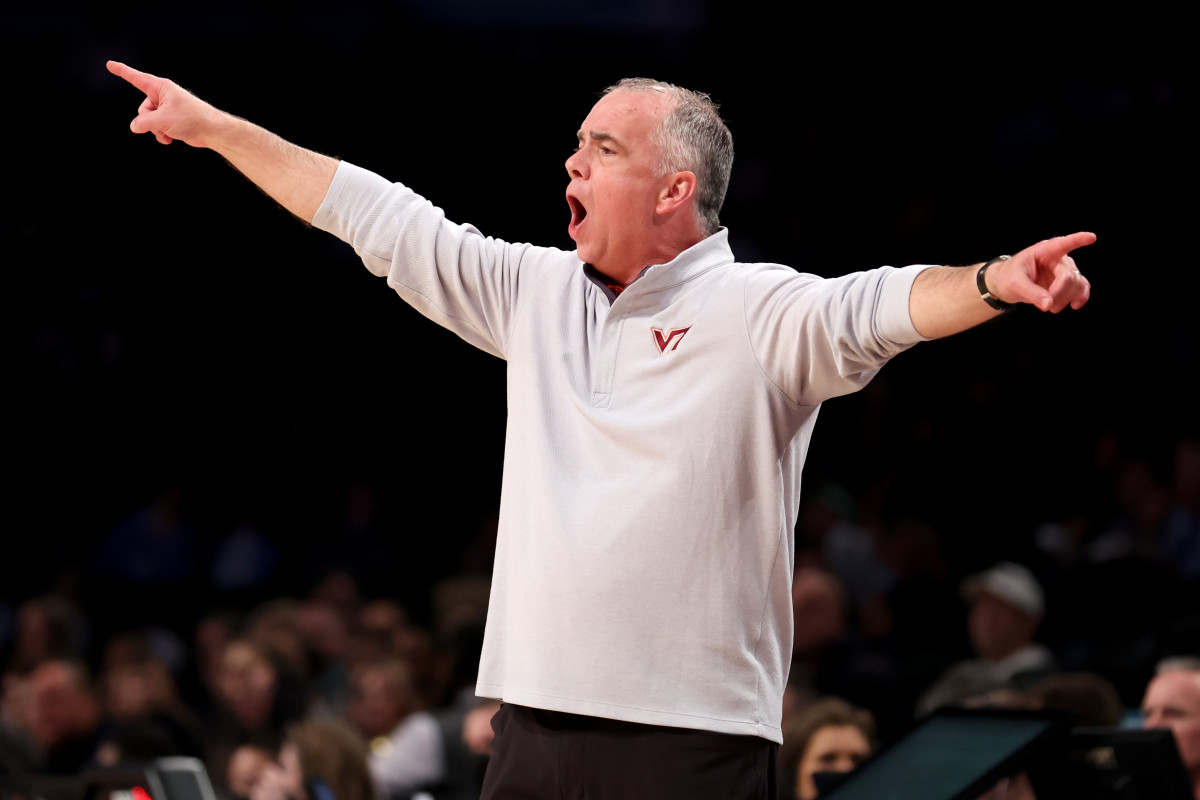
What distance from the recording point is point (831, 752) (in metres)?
4.37

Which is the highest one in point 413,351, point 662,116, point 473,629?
point 413,351

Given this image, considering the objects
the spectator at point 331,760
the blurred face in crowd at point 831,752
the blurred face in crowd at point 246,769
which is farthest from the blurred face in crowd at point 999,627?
the blurred face in crowd at point 246,769

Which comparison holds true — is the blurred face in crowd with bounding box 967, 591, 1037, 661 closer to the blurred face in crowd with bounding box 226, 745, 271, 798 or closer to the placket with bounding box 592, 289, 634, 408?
the blurred face in crowd with bounding box 226, 745, 271, 798

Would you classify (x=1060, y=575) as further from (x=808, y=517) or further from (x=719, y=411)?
(x=719, y=411)

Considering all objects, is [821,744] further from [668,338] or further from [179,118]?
[179,118]

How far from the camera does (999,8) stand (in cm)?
903

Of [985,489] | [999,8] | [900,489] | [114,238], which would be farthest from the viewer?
[114,238]

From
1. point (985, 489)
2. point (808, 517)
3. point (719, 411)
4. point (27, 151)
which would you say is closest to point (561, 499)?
point (719, 411)

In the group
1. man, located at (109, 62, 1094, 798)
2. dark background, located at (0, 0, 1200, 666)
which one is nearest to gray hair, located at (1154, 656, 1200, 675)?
man, located at (109, 62, 1094, 798)

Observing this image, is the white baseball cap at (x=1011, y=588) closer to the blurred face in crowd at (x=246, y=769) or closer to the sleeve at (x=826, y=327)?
the blurred face in crowd at (x=246, y=769)

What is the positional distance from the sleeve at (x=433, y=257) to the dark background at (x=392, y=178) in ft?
19.6

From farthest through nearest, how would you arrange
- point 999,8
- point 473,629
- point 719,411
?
point 999,8, point 473,629, point 719,411

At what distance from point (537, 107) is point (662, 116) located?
24.9 ft

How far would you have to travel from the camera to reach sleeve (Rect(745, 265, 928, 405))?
197 centimetres
